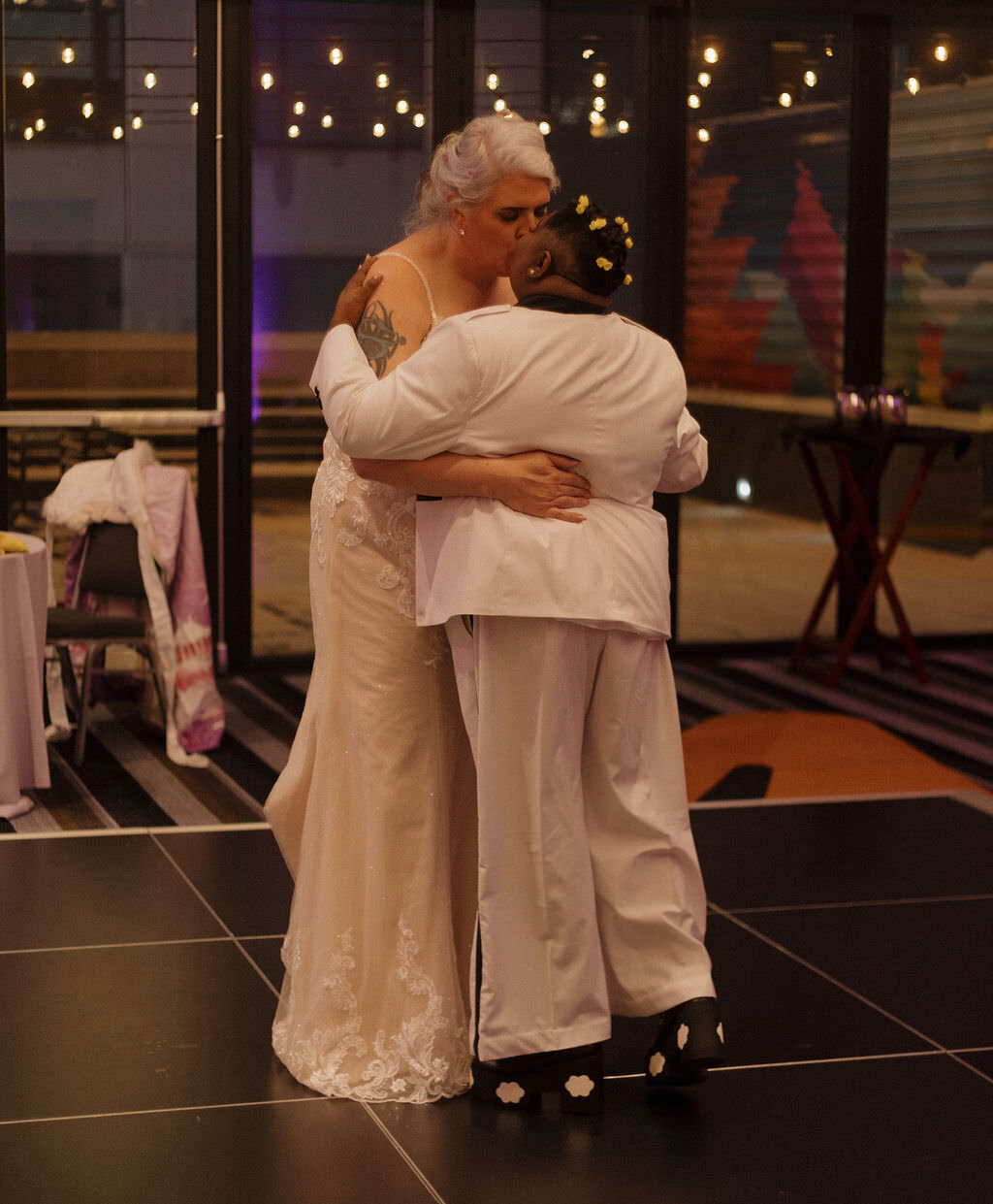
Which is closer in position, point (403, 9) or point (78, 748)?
point (78, 748)

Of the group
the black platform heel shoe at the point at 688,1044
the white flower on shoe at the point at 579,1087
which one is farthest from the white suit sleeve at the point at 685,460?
the white flower on shoe at the point at 579,1087

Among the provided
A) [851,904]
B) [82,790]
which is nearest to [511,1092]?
[851,904]

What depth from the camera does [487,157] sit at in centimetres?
308

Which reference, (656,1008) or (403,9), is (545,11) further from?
(656,1008)

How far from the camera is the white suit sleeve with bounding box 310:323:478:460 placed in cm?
290

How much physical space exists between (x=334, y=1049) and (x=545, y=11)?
546cm

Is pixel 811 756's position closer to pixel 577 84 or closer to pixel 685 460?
pixel 577 84

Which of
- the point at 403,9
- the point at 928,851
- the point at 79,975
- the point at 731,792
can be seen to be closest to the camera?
the point at 79,975

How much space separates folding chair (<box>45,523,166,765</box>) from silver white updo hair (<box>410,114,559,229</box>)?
3.32 meters

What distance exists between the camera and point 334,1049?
324 cm

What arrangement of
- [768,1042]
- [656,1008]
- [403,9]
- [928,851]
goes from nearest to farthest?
[656,1008] → [768,1042] → [928,851] → [403,9]

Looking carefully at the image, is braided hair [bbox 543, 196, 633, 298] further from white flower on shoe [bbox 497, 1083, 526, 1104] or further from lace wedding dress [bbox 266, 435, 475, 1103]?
white flower on shoe [bbox 497, 1083, 526, 1104]

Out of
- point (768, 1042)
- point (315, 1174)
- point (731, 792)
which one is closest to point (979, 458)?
point (731, 792)

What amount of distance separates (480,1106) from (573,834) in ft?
1.65
